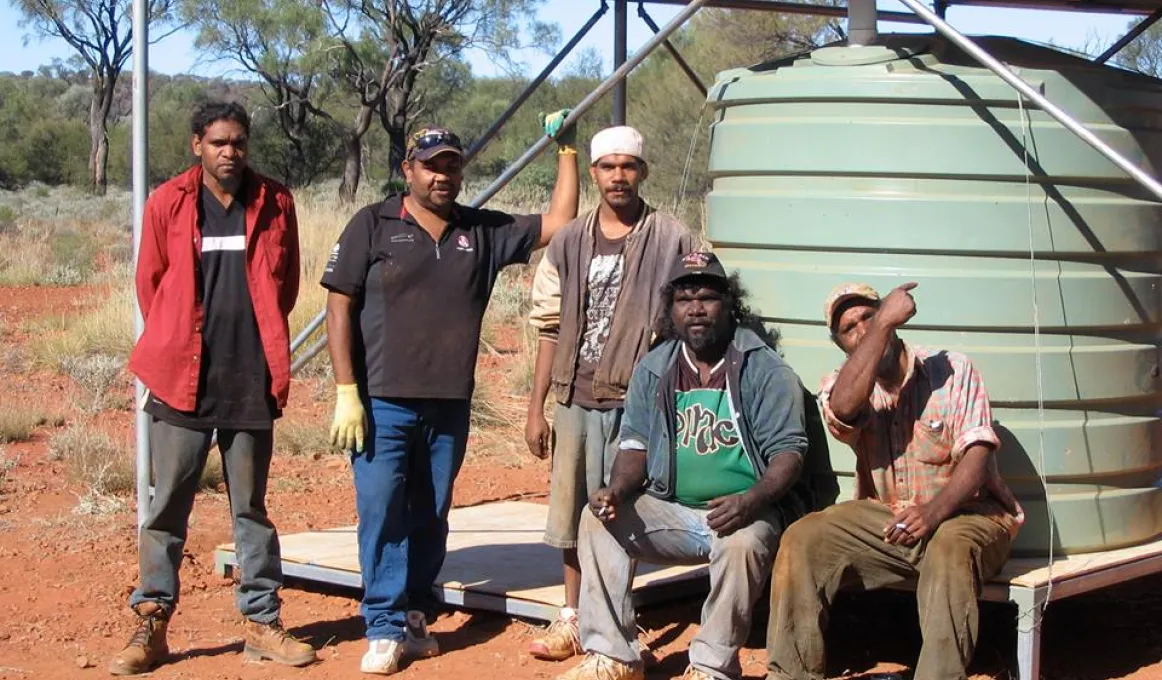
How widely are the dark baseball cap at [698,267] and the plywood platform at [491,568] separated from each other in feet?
4.31

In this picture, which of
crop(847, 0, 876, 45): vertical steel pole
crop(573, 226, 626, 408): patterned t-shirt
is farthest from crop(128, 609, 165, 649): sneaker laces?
crop(847, 0, 876, 45): vertical steel pole

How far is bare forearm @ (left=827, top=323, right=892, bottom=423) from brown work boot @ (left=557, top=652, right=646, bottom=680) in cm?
106

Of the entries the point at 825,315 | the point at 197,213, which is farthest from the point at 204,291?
the point at 825,315

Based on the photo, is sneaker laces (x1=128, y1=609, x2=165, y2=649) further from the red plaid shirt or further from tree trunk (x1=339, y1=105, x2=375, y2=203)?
tree trunk (x1=339, y1=105, x2=375, y2=203)

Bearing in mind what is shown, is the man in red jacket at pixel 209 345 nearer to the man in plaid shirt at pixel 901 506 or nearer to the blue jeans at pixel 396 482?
the blue jeans at pixel 396 482

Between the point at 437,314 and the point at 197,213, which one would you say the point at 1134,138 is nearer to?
the point at 437,314

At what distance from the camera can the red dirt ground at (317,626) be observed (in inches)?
208

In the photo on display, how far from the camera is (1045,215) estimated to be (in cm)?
495

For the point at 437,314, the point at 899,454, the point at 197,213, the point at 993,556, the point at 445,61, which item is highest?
the point at 445,61

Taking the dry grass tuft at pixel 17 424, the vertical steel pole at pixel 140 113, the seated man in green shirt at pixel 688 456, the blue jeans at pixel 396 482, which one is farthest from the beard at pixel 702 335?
the dry grass tuft at pixel 17 424

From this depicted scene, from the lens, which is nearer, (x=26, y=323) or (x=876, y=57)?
(x=876, y=57)

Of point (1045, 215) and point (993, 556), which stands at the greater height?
point (1045, 215)

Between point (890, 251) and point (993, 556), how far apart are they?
3.34 feet

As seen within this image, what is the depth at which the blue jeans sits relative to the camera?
5207mm
